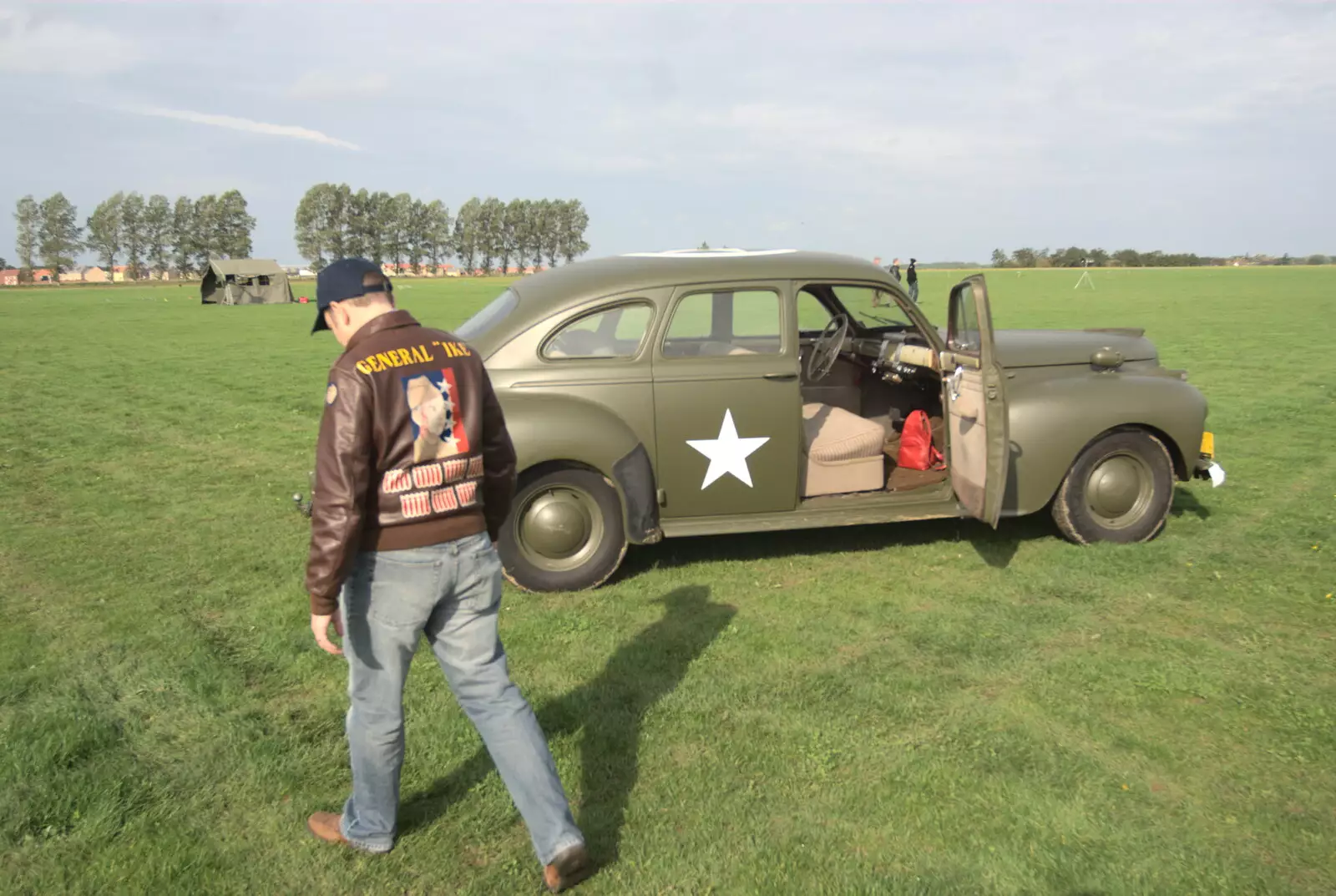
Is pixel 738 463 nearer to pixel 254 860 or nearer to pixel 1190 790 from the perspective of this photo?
pixel 1190 790

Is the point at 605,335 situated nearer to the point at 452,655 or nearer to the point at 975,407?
the point at 975,407

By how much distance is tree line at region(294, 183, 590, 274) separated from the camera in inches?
3907

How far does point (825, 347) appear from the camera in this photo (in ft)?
21.6

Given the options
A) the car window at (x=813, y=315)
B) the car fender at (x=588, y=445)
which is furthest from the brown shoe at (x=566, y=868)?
the car window at (x=813, y=315)

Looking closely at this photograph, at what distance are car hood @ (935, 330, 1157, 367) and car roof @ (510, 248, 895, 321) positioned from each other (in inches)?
37.8

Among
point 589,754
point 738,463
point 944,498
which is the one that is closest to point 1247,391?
point 944,498

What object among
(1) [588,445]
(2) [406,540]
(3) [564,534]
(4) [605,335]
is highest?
(4) [605,335]

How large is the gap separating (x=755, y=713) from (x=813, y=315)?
3.45 m

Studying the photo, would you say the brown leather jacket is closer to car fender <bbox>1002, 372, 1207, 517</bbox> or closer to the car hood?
car fender <bbox>1002, 372, 1207, 517</bbox>

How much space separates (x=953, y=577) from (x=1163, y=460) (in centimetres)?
163

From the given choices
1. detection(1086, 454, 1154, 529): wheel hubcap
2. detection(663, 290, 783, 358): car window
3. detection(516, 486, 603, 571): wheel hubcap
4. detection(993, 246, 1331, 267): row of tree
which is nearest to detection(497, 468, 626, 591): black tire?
detection(516, 486, 603, 571): wheel hubcap

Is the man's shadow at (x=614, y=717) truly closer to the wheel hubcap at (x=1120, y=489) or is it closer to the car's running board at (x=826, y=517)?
the car's running board at (x=826, y=517)

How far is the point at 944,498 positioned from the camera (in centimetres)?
578

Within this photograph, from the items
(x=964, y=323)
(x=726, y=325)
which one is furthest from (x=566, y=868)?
(x=964, y=323)
